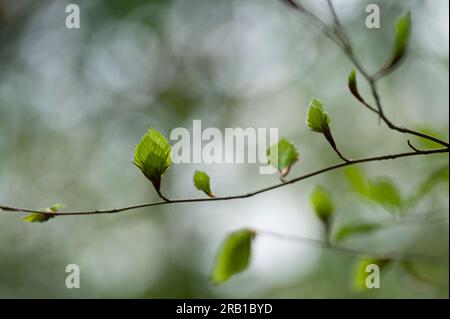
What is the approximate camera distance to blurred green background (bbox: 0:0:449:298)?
8.63ft

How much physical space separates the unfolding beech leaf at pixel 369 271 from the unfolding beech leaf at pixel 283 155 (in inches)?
8.2

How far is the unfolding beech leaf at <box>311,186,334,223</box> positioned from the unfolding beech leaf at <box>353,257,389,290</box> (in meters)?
0.08

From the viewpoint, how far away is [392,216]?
64cm

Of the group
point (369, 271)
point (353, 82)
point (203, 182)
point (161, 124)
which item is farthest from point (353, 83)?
point (161, 124)

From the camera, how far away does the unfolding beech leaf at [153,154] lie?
1.21ft

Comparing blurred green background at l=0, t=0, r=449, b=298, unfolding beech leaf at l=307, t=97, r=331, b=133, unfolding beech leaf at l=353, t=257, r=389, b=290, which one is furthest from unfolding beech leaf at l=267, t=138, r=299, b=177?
blurred green background at l=0, t=0, r=449, b=298

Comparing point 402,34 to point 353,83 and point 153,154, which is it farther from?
point 153,154

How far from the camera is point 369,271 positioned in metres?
0.58

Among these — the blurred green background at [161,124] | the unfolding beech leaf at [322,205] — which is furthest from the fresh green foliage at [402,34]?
the blurred green background at [161,124]

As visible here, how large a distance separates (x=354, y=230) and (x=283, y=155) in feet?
0.82

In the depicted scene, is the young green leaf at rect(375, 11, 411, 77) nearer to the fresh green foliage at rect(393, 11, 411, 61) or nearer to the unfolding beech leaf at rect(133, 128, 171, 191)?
the fresh green foliage at rect(393, 11, 411, 61)

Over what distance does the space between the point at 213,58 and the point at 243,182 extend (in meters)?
0.79

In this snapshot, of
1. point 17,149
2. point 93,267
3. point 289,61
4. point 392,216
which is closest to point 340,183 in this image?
point 289,61
